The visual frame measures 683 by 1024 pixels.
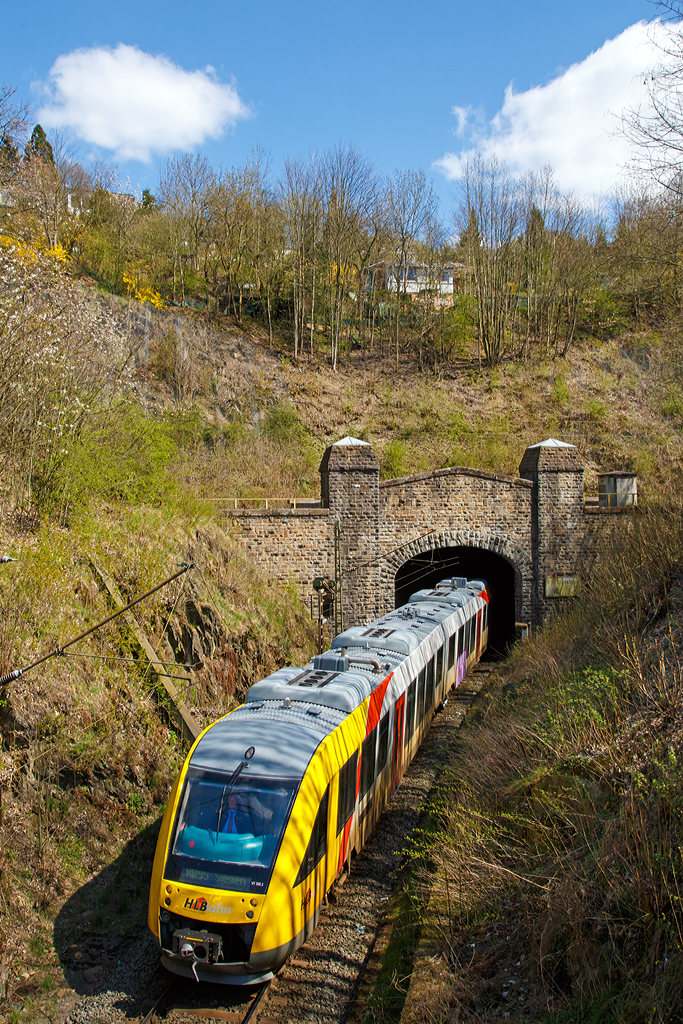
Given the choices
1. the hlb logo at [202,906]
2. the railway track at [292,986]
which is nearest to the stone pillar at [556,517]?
the railway track at [292,986]

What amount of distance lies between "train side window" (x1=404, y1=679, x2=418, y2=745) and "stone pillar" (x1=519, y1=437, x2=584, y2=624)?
1023 centimetres

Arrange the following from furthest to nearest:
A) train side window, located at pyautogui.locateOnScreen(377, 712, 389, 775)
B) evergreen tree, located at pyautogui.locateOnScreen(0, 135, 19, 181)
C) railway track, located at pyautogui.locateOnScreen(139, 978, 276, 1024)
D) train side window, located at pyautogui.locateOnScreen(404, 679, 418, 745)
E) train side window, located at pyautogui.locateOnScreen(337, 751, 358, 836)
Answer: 1. evergreen tree, located at pyautogui.locateOnScreen(0, 135, 19, 181)
2. train side window, located at pyautogui.locateOnScreen(404, 679, 418, 745)
3. train side window, located at pyautogui.locateOnScreen(377, 712, 389, 775)
4. train side window, located at pyautogui.locateOnScreen(337, 751, 358, 836)
5. railway track, located at pyautogui.locateOnScreen(139, 978, 276, 1024)

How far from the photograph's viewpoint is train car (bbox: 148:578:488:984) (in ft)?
19.5

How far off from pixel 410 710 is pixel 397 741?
96 cm

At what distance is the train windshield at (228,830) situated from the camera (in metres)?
6.06

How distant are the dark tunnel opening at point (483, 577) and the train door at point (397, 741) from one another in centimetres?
1300

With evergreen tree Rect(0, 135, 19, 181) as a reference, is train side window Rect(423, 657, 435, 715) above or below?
below

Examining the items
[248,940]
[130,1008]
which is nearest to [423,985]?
[248,940]

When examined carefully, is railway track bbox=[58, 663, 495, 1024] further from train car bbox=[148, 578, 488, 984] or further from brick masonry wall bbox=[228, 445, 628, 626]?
brick masonry wall bbox=[228, 445, 628, 626]

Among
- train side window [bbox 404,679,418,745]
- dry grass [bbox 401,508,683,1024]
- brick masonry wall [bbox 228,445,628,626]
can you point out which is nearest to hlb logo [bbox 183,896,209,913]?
dry grass [bbox 401,508,683,1024]

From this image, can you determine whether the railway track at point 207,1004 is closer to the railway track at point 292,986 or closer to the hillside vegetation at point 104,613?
the railway track at point 292,986

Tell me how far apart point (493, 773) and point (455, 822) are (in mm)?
1014

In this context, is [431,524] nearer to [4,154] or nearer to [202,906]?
[4,154]

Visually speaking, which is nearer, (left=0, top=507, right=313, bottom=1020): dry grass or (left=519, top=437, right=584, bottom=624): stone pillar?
(left=0, top=507, right=313, bottom=1020): dry grass
